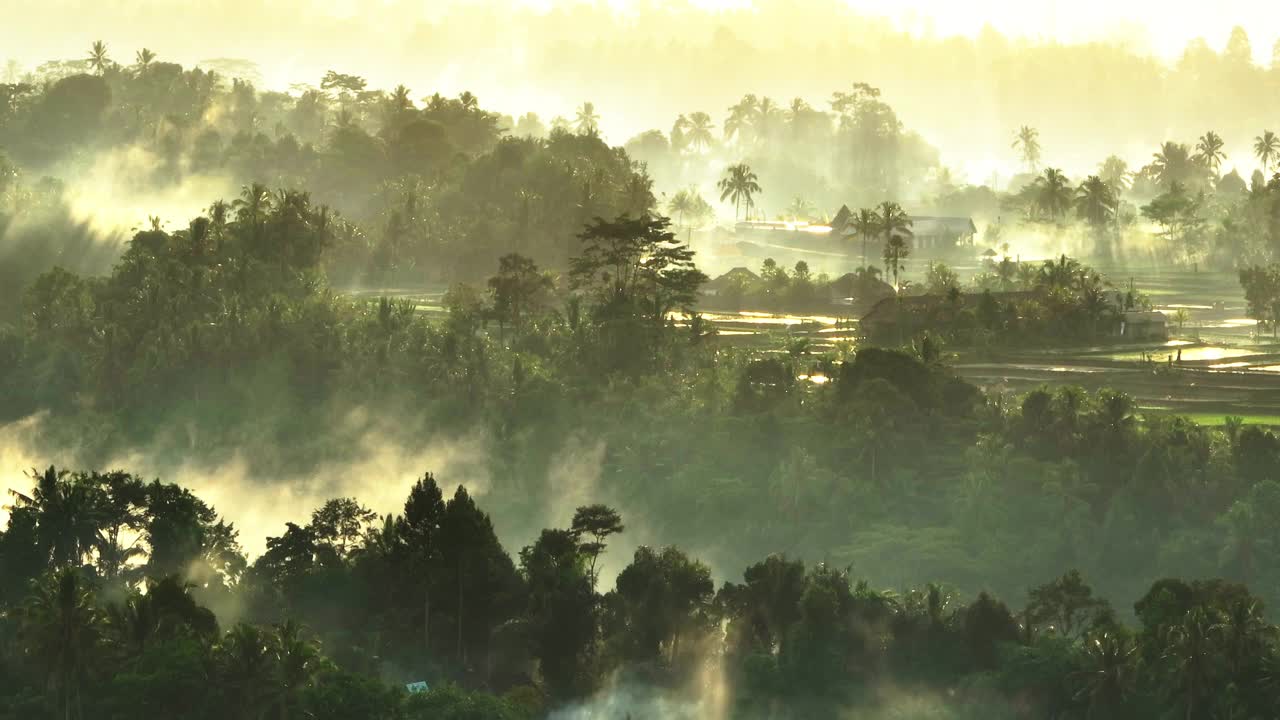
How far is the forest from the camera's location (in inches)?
2761

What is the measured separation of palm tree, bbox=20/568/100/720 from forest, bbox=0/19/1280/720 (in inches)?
4.9

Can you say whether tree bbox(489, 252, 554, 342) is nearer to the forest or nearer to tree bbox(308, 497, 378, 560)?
the forest

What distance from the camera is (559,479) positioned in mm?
111125

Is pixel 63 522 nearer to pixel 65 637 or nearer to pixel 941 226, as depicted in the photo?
pixel 65 637

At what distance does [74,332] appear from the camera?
422 ft

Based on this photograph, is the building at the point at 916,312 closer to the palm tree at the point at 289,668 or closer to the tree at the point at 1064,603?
the tree at the point at 1064,603

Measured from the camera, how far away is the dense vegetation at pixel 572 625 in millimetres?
67000

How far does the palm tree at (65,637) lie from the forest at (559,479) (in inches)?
4.9

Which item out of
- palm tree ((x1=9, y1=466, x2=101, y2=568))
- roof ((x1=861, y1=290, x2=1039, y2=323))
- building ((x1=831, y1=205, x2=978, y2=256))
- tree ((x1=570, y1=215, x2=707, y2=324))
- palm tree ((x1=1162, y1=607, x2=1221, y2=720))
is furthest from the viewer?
building ((x1=831, y1=205, x2=978, y2=256))

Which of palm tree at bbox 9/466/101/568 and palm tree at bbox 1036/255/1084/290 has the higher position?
palm tree at bbox 1036/255/1084/290

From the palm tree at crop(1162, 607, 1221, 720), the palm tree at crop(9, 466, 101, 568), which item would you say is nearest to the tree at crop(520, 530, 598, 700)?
the palm tree at crop(9, 466, 101, 568)

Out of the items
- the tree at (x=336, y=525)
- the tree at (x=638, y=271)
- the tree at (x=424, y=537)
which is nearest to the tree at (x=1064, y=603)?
the tree at (x=424, y=537)

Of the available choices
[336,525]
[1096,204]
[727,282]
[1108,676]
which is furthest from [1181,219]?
[336,525]

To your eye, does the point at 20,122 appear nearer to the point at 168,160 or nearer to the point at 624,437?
the point at 168,160
